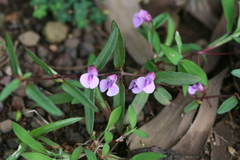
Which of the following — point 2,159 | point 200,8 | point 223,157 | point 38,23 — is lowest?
point 223,157

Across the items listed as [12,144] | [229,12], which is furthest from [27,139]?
[229,12]

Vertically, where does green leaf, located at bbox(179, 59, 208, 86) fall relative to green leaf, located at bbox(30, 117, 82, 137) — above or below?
above

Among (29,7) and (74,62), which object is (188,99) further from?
(29,7)

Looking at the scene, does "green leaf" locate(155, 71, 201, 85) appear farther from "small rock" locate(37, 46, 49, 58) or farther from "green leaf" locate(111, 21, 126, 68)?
"small rock" locate(37, 46, 49, 58)

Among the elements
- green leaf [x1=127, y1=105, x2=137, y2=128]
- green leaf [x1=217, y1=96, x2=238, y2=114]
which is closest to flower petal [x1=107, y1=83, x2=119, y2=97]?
green leaf [x1=127, y1=105, x2=137, y2=128]

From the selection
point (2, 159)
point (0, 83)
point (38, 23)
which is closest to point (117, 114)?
point (2, 159)

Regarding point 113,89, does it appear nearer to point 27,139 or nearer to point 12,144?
point 27,139

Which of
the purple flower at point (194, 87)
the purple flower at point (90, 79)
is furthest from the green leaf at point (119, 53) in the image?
the purple flower at point (194, 87)

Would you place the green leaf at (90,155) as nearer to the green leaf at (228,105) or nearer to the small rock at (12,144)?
the small rock at (12,144)
